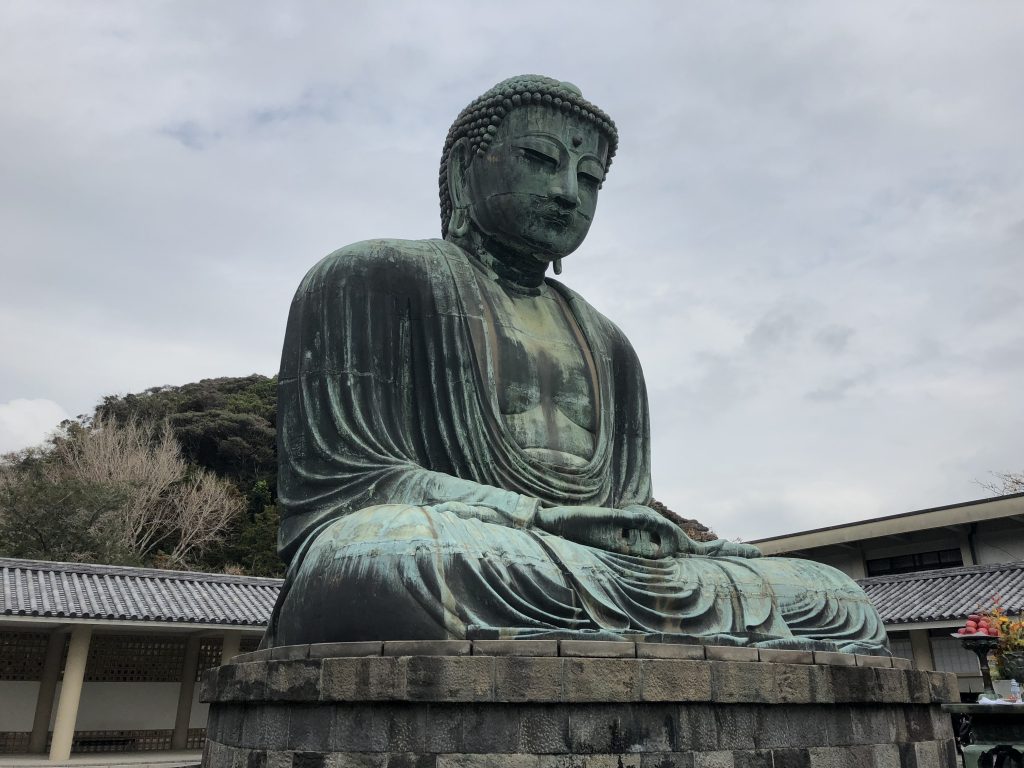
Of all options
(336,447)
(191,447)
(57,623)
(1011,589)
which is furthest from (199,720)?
(191,447)

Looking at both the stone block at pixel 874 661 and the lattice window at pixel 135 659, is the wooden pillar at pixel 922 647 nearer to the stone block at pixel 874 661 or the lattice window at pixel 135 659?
the stone block at pixel 874 661

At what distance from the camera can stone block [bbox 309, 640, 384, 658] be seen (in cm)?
383

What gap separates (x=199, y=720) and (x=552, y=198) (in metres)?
17.0

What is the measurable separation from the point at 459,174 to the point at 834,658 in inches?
177

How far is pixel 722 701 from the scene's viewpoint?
3.93m

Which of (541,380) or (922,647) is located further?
(922,647)

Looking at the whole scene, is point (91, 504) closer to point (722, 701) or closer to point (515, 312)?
point (515, 312)

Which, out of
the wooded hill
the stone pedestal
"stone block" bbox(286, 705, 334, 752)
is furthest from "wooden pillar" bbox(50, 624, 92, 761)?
"stone block" bbox(286, 705, 334, 752)

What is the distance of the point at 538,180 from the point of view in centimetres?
641

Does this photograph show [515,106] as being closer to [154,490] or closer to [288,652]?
[288,652]

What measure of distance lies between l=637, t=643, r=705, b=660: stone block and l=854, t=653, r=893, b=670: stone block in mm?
1226

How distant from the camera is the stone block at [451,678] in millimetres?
3586

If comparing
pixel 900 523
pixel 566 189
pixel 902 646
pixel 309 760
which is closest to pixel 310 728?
pixel 309 760

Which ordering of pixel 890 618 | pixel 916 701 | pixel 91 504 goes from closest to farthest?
1. pixel 916 701
2. pixel 890 618
3. pixel 91 504
